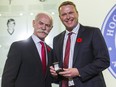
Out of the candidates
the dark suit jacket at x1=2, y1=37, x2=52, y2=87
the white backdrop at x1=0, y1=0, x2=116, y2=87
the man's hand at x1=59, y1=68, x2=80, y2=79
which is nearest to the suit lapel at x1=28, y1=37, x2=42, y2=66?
the dark suit jacket at x1=2, y1=37, x2=52, y2=87

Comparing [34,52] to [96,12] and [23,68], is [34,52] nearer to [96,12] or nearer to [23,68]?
[23,68]

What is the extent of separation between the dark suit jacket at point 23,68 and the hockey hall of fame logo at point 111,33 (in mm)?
932

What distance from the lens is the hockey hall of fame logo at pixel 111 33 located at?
2.62 m

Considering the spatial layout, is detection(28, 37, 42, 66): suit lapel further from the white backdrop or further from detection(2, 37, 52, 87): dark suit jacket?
the white backdrop

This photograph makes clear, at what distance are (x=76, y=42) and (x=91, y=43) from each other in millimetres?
126

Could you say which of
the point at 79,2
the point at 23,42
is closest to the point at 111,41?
the point at 79,2

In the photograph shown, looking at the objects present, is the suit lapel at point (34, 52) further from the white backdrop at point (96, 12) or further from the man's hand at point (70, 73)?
the white backdrop at point (96, 12)

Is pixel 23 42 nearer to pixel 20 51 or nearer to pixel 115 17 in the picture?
pixel 20 51

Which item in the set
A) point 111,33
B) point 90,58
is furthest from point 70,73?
point 111,33

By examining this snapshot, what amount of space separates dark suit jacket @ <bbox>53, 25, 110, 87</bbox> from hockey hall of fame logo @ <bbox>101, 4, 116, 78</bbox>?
2.08 feet

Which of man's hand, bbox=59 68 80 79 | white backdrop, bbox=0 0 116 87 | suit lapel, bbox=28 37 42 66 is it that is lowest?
man's hand, bbox=59 68 80 79

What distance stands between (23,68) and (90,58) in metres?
0.54

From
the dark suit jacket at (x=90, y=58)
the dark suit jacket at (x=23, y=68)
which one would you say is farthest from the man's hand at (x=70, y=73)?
the dark suit jacket at (x=23, y=68)

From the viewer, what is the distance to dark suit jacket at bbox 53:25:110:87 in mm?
1930
